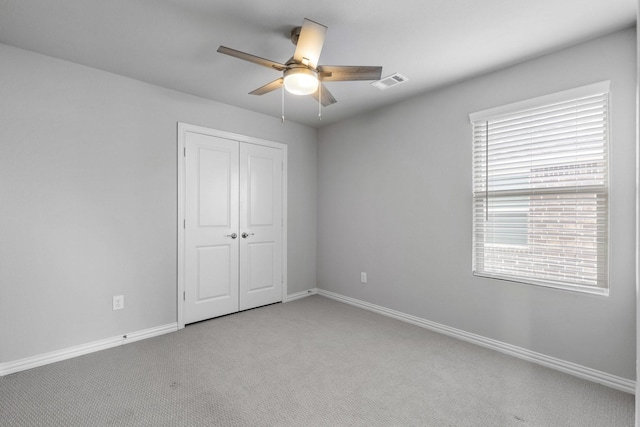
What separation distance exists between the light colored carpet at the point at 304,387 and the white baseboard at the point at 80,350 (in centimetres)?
7

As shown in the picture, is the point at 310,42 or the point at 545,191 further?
the point at 545,191

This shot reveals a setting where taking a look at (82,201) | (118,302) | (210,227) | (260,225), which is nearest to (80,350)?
(118,302)

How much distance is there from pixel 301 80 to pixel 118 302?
262 centimetres

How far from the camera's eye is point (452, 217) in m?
3.07

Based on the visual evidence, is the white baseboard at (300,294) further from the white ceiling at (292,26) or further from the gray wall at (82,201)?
the white ceiling at (292,26)

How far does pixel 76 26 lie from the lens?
212 centimetres

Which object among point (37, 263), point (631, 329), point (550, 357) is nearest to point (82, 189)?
point (37, 263)

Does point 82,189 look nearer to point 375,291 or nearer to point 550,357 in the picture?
point 375,291

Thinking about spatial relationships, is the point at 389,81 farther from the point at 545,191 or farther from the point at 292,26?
the point at 545,191

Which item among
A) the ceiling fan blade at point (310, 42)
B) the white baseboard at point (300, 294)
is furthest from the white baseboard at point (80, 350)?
the ceiling fan blade at point (310, 42)

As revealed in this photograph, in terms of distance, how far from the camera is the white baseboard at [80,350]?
92.8 inches

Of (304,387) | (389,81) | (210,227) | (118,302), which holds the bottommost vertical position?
(304,387)

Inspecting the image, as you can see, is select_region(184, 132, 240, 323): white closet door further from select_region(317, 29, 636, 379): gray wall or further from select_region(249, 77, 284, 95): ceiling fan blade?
select_region(317, 29, 636, 379): gray wall

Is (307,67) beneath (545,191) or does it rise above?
above
